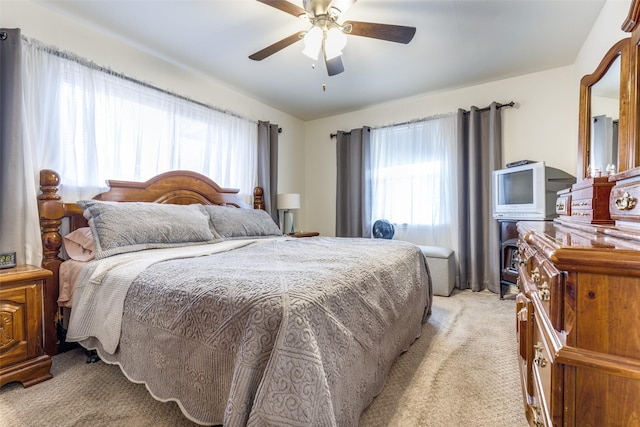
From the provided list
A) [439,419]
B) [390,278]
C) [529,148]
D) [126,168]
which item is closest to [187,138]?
[126,168]

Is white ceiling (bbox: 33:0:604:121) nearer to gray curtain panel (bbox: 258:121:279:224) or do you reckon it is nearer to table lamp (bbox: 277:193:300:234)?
gray curtain panel (bbox: 258:121:279:224)

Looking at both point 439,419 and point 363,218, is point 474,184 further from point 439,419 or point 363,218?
point 439,419

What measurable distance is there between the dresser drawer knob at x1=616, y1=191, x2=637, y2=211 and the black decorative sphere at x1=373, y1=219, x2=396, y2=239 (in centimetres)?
271

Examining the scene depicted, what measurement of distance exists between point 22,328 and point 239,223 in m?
1.55

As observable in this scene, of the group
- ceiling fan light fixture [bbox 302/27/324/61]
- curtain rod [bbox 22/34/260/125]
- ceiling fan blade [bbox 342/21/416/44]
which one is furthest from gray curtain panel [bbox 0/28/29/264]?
ceiling fan blade [bbox 342/21/416/44]

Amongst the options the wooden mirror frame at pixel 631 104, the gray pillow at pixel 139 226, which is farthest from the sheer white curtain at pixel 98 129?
the wooden mirror frame at pixel 631 104

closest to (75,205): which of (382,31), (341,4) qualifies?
(341,4)

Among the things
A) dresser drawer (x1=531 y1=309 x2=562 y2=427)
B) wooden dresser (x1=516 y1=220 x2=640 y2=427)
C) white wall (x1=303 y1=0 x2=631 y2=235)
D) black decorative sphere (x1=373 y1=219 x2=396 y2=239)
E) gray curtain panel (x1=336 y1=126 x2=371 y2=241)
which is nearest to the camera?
wooden dresser (x1=516 y1=220 x2=640 y2=427)

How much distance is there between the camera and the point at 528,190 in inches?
107

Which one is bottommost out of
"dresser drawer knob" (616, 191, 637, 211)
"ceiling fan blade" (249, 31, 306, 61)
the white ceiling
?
"dresser drawer knob" (616, 191, 637, 211)

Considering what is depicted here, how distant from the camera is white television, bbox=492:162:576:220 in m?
2.60

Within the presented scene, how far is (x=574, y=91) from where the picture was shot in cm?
290

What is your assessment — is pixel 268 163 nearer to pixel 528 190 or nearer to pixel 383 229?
pixel 383 229

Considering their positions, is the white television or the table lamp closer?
the white television
